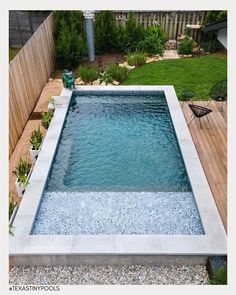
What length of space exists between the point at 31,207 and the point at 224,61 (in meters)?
11.4

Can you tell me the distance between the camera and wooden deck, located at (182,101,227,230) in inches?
308

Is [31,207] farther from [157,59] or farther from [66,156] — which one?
[157,59]

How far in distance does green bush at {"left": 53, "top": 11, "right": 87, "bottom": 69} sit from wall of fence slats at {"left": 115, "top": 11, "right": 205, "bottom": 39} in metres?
2.57

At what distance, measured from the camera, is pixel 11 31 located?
52.9ft

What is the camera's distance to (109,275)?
20.4 feet

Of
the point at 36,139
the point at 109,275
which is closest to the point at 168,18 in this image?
the point at 36,139

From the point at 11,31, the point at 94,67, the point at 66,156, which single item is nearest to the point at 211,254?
the point at 66,156

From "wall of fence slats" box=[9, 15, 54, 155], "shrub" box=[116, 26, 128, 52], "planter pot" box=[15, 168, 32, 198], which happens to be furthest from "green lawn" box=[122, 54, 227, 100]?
"planter pot" box=[15, 168, 32, 198]

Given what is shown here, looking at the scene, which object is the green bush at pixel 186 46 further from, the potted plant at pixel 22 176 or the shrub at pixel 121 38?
the potted plant at pixel 22 176

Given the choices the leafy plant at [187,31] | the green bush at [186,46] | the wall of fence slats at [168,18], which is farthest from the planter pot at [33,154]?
the leafy plant at [187,31]

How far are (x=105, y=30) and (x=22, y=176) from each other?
10.2 meters

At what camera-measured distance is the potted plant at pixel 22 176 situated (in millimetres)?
7750

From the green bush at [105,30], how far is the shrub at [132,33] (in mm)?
584

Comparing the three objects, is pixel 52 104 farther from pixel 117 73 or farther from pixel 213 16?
pixel 213 16
